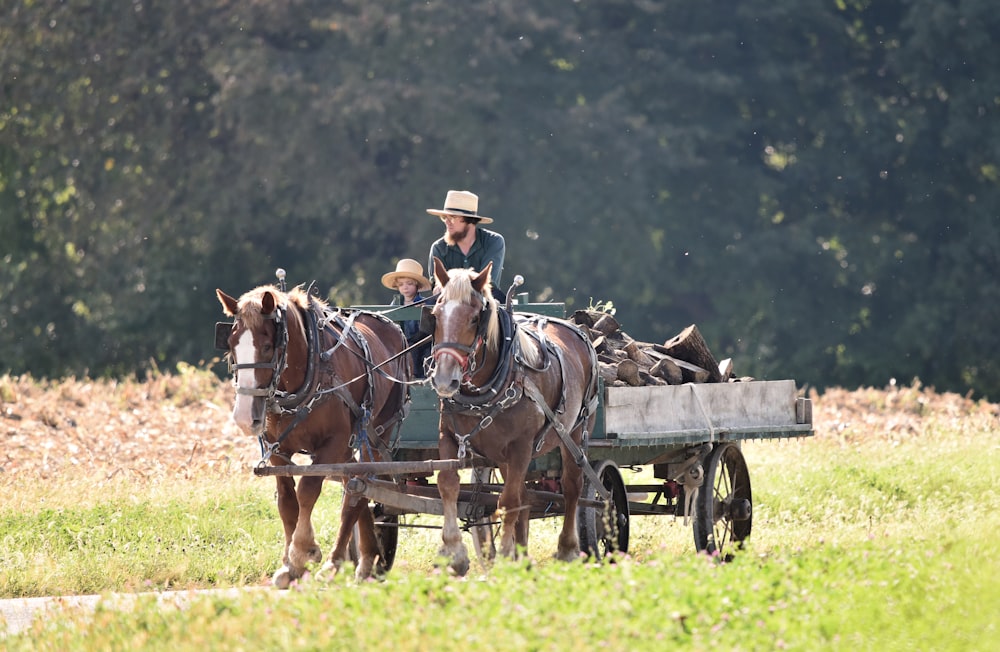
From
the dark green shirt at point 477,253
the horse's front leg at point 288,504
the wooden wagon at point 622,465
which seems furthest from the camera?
the dark green shirt at point 477,253

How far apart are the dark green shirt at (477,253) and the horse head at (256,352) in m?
1.77

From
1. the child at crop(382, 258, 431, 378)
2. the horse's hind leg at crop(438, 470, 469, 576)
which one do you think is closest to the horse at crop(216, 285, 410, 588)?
the child at crop(382, 258, 431, 378)

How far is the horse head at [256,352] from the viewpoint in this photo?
904 cm

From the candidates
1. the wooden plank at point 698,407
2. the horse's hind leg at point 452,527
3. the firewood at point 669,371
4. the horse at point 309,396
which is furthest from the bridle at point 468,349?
the firewood at point 669,371

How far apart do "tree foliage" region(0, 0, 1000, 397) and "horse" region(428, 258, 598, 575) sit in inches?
840

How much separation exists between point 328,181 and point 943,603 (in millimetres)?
25488

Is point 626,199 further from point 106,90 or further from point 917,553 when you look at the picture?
point 917,553

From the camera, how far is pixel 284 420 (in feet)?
31.2

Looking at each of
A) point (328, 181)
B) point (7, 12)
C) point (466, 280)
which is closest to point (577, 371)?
point (466, 280)

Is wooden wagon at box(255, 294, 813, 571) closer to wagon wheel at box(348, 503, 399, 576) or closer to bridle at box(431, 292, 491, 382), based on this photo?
wagon wheel at box(348, 503, 399, 576)

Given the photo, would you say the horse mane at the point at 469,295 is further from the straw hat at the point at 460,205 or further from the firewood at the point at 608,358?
the firewood at the point at 608,358

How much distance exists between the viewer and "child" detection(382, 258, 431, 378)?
35.9 ft

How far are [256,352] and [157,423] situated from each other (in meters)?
9.06

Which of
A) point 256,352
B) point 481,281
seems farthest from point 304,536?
point 481,281
